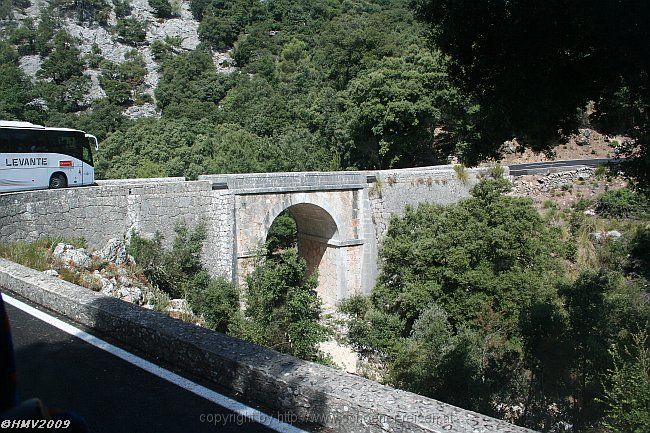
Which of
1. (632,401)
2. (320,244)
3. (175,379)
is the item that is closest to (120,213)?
(320,244)

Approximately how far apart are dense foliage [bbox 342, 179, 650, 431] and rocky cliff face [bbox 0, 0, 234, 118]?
39504mm

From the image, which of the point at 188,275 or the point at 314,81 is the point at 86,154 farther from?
the point at 314,81

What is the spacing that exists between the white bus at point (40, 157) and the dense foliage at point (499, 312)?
9170 mm

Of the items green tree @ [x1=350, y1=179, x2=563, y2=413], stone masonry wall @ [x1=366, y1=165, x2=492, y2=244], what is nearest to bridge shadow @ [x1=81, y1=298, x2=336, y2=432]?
green tree @ [x1=350, y1=179, x2=563, y2=413]

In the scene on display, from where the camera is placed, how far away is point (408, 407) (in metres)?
3.11

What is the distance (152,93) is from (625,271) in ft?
155

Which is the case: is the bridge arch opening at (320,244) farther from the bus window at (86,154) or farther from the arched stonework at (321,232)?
the bus window at (86,154)

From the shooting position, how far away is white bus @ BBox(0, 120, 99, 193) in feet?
46.9

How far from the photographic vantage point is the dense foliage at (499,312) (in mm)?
9570

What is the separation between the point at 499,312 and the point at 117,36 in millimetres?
64877

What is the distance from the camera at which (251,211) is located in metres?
17.4

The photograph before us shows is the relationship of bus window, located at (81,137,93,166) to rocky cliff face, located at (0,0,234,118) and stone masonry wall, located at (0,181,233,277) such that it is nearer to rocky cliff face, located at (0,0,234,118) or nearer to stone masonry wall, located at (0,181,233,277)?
stone masonry wall, located at (0,181,233,277)

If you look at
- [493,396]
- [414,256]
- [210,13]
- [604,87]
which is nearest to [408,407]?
[604,87]

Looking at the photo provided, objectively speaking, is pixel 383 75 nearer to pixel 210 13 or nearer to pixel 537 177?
pixel 537 177
